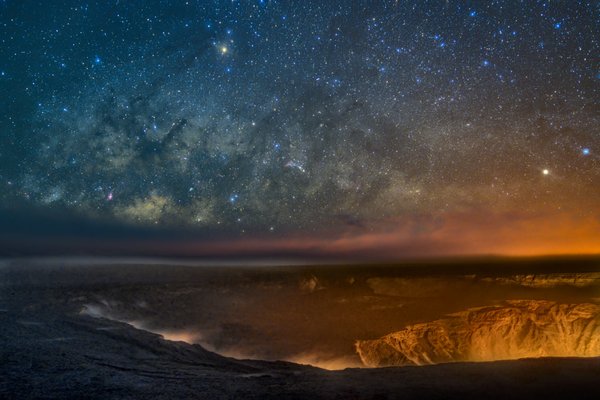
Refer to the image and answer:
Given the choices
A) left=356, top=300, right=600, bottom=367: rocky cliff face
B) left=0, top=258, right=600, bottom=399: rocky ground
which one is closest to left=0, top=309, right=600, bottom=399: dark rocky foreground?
left=0, top=258, right=600, bottom=399: rocky ground

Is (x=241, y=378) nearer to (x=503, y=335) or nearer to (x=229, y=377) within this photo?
(x=229, y=377)

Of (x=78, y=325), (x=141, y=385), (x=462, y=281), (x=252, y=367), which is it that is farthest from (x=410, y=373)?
(x=462, y=281)

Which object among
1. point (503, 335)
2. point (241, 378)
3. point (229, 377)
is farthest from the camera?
Answer: point (503, 335)

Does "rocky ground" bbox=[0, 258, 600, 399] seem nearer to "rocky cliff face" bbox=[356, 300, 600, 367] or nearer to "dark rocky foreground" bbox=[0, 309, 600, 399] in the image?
"dark rocky foreground" bbox=[0, 309, 600, 399]

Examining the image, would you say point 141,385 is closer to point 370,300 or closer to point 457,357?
point 457,357

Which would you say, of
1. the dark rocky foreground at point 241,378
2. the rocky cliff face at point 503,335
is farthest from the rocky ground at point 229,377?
the rocky cliff face at point 503,335

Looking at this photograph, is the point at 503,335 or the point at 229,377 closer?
the point at 229,377

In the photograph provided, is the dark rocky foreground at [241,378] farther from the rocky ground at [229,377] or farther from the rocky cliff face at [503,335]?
the rocky cliff face at [503,335]

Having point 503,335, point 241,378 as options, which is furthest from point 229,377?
point 503,335
